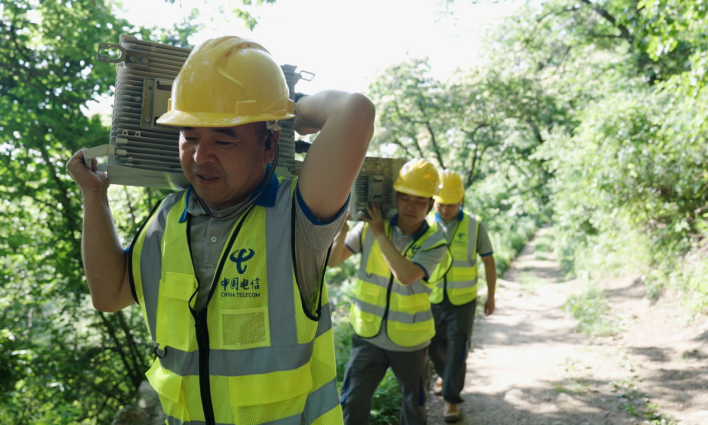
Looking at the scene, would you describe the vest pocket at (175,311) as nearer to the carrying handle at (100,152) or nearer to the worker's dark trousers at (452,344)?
the carrying handle at (100,152)

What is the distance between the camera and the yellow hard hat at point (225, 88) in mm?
1521

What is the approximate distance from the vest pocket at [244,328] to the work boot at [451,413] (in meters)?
4.15

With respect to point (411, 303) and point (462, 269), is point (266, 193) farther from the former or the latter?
point (462, 269)

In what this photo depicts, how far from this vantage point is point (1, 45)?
16.8 feet

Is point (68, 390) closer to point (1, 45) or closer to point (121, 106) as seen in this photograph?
point (1, 45)

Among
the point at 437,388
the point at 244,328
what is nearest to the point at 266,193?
the point at 244,328

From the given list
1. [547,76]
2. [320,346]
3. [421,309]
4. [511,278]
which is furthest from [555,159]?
[320,346]

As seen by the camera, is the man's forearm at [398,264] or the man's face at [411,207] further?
the man's face at [411,207]

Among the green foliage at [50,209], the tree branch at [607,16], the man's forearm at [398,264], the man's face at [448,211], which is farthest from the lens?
the tree branch at [607,16]

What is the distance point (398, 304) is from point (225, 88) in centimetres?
253

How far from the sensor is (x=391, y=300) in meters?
3.74

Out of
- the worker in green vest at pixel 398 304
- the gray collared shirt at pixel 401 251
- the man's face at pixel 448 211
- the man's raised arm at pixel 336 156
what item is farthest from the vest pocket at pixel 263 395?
the man's face at pixel 448 211

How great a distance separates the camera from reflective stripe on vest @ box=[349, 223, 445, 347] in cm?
369

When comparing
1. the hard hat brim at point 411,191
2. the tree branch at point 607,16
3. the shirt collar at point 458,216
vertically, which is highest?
the tree branch at point 607,16
